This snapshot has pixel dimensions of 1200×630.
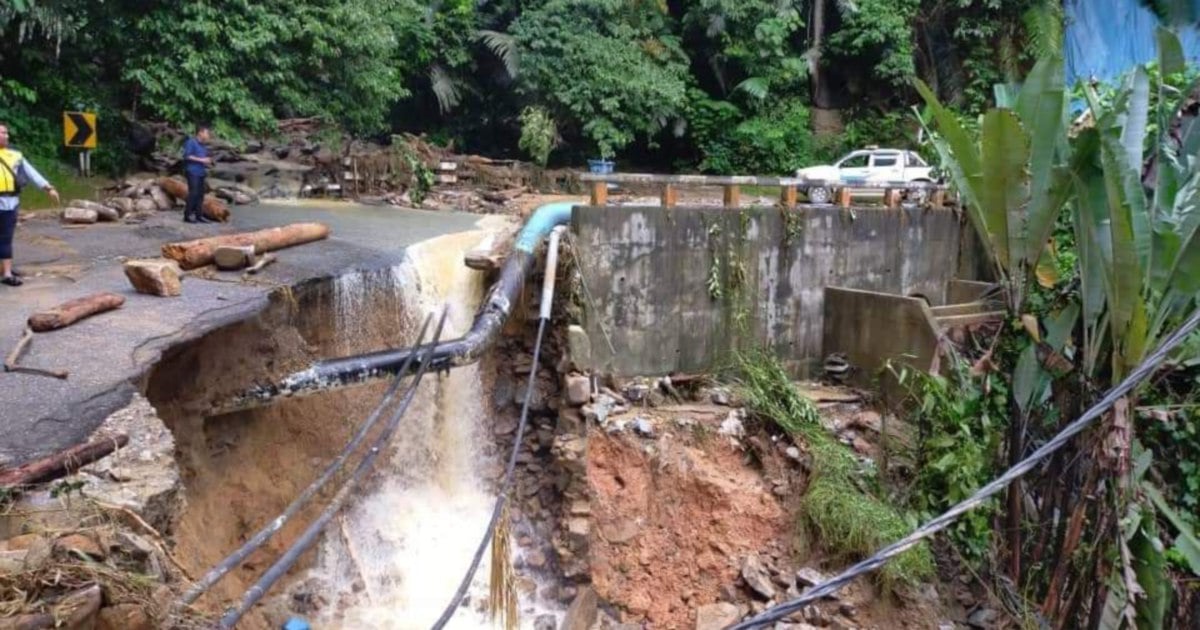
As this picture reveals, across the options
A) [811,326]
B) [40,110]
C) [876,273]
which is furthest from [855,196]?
[40,110]

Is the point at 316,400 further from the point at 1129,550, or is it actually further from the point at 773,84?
the point at 773,84

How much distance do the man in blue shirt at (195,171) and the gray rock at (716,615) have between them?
27.5ft

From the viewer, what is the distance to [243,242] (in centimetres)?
866

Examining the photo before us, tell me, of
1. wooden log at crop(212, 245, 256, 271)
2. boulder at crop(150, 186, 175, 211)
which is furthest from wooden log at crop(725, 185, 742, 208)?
boulder at crop(150, 186, 175, 211)

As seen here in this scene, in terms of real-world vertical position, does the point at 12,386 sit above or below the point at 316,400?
above

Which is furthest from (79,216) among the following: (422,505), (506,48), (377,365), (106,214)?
(506,48)

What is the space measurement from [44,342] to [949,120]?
698 centimetres

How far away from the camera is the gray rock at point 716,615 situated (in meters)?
7.26

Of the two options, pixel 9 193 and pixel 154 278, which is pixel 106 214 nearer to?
pixel 9 193

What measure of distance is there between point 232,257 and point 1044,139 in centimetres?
Answer: 731

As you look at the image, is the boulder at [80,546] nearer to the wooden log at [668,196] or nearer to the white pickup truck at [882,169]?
the wooden log at [668,196]

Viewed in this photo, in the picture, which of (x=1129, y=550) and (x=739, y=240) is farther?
(x=739, y=240)

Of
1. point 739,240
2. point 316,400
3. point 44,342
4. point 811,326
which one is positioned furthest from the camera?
Result: point 811,326

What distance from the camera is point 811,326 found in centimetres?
1063
